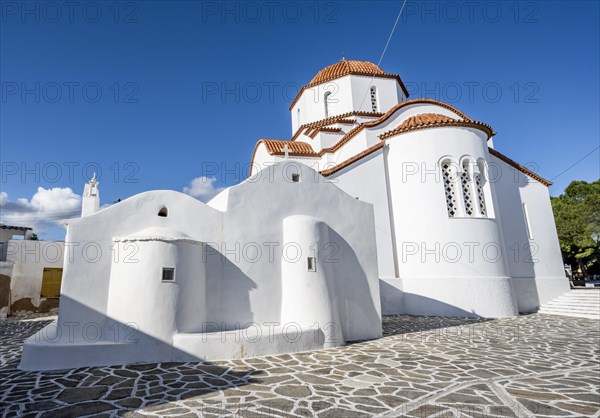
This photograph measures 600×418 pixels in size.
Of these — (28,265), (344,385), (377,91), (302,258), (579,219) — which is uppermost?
(377,91)

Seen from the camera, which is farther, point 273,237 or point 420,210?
point 420,210

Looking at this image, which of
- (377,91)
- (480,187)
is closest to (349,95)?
(377,91)

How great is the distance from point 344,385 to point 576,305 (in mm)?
12582

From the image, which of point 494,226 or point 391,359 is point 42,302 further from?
point 494,226

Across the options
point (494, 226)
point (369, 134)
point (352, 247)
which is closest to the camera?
point (352, 247)

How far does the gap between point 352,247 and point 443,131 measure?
7.02 meters

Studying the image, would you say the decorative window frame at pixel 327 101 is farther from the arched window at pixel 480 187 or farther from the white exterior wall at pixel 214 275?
the white exterior wall at pixel 214 275

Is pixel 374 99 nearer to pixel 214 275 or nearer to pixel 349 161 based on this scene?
pixel 349 161

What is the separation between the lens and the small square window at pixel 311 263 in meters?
7.42

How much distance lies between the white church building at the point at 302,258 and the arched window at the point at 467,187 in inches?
1.5

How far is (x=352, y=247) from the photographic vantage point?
8.41 metres

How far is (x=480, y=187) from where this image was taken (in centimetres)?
1272

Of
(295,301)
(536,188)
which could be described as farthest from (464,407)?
(536,188)

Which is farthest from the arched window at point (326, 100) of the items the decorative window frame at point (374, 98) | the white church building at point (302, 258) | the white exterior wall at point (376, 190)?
the white exterior wall at point (376, 190)
